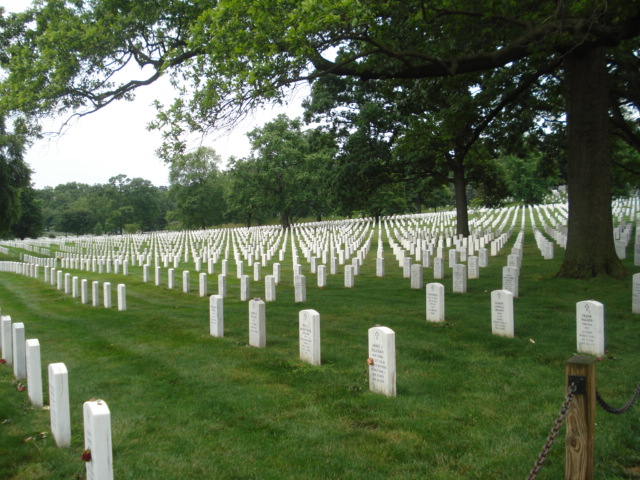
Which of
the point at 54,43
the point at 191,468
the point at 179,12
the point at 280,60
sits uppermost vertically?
the point at 179,12

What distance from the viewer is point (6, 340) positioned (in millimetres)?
8227

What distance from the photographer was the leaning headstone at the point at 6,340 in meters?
8.21

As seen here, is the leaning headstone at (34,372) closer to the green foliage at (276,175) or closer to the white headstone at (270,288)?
the white headstone at (270,288)

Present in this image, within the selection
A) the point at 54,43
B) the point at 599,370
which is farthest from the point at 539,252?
the point at 54,43

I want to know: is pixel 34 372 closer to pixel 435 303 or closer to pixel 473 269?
pixel 435 303

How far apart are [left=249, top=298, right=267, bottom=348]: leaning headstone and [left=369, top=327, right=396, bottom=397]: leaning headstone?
2741 millimetres

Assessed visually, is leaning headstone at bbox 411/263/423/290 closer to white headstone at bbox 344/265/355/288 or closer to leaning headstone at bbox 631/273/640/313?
white headstone at bbox 344/265/355/288

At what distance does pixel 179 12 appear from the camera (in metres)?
13.0

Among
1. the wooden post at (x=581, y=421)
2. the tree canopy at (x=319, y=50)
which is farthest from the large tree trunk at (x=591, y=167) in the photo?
the wooden post at (x=581, y=421)

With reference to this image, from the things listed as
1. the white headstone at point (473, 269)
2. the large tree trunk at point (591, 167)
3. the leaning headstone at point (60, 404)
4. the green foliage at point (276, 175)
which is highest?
the green foliage at point (276, 175)

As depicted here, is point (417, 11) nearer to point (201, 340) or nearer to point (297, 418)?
point (201, 340)

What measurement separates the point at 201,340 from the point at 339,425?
4645 millimetres

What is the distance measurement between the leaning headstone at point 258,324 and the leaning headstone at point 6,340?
3742mm

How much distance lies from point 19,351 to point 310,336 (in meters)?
4.01
